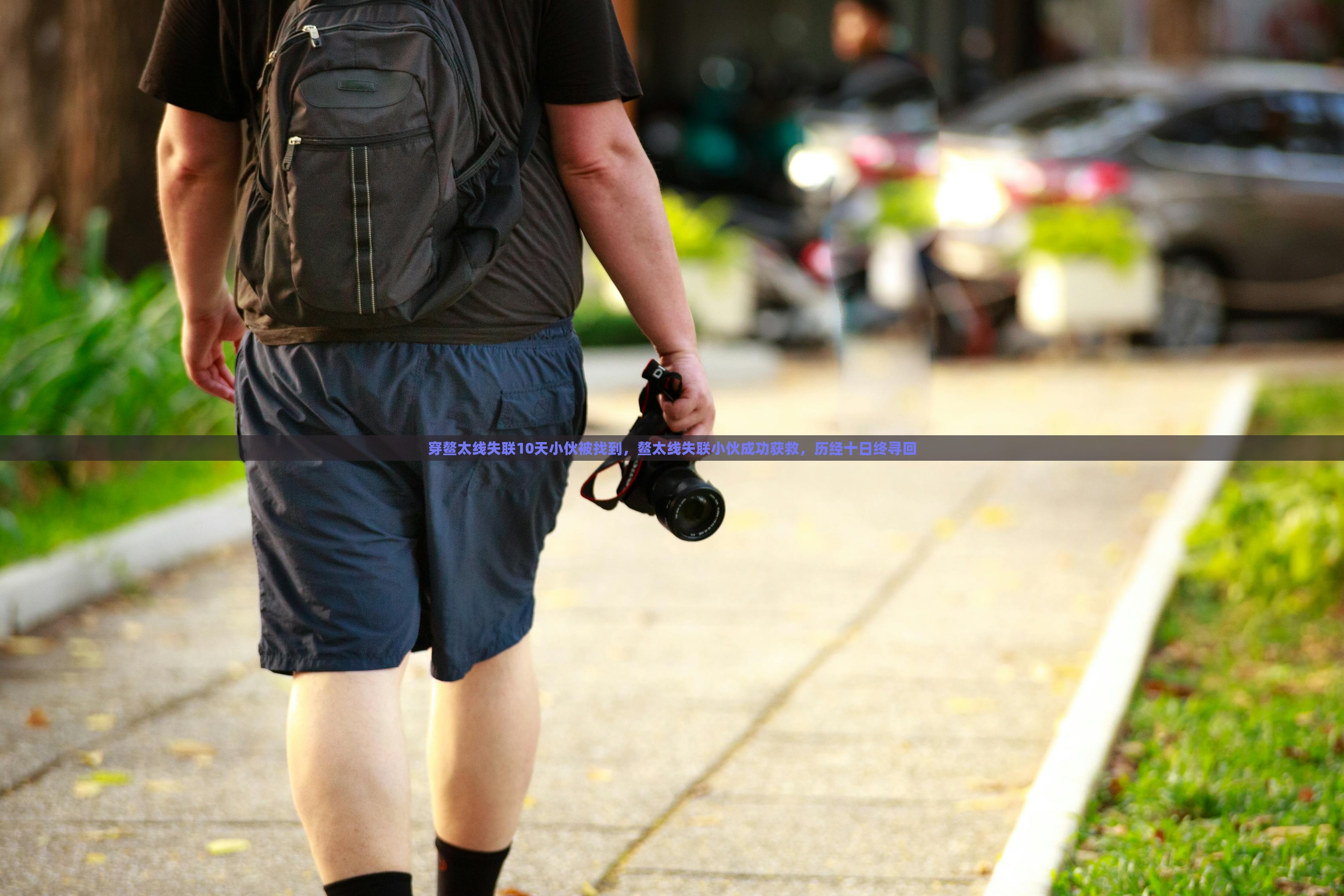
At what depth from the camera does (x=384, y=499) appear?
2.27 m

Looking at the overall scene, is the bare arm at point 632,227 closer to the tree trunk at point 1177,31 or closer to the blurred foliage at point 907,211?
the blurred foliage at point 907,211

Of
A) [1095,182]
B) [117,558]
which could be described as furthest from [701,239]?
[117,558]

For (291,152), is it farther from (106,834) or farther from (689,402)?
(106,834)

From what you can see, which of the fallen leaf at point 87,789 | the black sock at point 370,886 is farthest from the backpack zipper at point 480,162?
the fallen leaf at point 87,789

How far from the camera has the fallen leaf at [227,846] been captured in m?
3.44

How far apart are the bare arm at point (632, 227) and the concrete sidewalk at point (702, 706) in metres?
1.21

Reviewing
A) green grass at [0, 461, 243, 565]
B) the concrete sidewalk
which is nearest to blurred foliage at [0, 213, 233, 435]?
green grass at [0, 461, 243, 565]

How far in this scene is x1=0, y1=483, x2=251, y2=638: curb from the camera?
16.8ft

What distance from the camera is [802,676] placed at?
4707 millimetres

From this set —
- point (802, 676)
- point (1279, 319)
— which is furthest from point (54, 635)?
point (1279, 319)

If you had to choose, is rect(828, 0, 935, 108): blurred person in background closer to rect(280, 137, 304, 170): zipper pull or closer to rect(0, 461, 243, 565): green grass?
rect(0, 461, 243, 565): green grass

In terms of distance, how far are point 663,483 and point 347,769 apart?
59cm

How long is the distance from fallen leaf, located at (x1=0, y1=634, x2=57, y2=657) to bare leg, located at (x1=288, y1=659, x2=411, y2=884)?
2.89 metres

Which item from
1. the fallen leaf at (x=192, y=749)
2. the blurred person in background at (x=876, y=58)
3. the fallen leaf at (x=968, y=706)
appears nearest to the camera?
the fallen leaf at (x=192, y=749)
